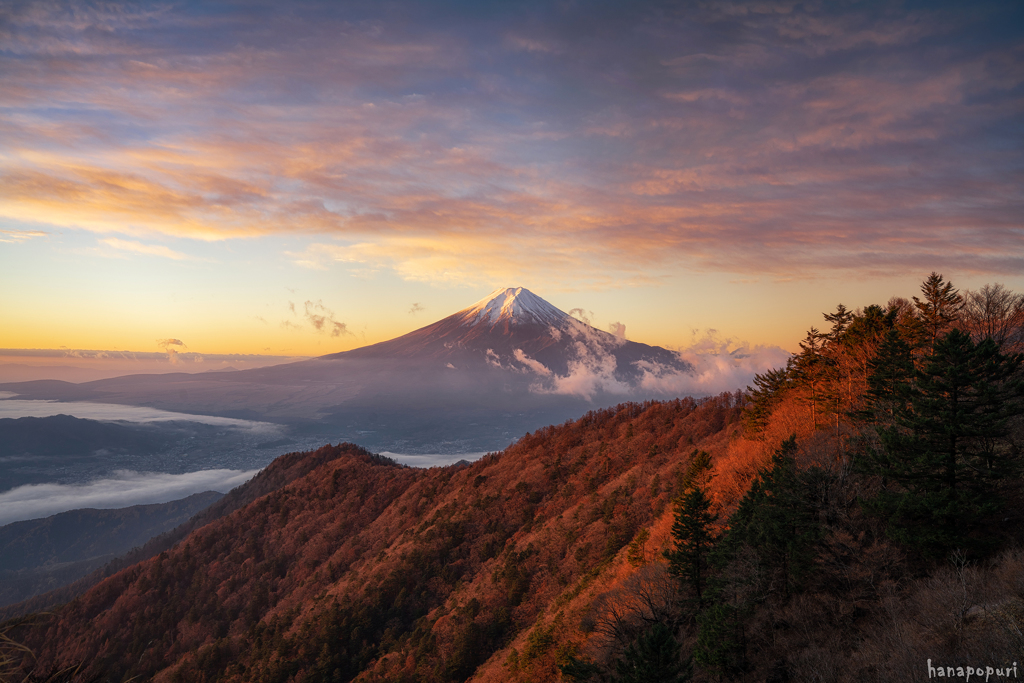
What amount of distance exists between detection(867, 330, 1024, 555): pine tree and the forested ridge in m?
0.12

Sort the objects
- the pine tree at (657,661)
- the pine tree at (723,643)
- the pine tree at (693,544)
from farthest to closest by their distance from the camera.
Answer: the pine tree at (693,544) → the pine tree at (723,643) → the pine tree at (657,661)

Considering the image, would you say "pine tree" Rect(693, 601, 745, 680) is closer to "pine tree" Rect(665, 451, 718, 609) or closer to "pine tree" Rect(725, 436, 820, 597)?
"pine tree" Rect(725, 436, 820, 597)

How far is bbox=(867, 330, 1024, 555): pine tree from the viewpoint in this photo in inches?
854

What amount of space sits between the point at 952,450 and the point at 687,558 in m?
14.7

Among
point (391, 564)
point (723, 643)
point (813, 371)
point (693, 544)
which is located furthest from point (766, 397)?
point (391, 564)

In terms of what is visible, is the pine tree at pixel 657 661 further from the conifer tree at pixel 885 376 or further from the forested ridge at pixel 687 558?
the conifer tree at pixel 885 376

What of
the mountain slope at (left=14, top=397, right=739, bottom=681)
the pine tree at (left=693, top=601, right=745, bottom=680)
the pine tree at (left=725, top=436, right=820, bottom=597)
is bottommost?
the mountain slope at (left=14, top=397, right=739, bottom=681)

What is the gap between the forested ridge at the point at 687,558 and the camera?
2167cm

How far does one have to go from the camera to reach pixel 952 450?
73.8 feet

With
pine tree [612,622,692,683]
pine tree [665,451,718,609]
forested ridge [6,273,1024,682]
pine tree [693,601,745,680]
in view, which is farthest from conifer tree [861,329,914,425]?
pine tree [612,622,692,683]

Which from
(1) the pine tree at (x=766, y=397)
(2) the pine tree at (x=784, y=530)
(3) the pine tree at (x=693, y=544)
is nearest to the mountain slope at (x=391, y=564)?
(1) the pine tree at (x=766, y=397)

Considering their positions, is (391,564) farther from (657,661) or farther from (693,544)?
(657,661)

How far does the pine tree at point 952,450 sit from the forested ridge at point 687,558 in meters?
0.12

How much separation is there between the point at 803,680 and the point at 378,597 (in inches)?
2505
